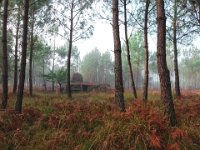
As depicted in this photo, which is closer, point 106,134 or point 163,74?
point 106,134

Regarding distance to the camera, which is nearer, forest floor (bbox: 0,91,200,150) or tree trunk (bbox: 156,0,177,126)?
forest floor (bbox: 0,91,200,150)

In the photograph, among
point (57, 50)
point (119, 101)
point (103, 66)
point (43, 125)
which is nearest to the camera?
point (43, 125)

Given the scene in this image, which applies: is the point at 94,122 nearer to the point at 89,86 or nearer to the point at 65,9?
the point at 65,9

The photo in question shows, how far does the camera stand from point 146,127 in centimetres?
553

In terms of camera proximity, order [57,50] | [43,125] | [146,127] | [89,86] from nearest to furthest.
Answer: [146,127] < [43,125] < [89,86] < [57,50]

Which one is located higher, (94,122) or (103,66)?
(103,66)

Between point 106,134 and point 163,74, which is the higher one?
point 163,74

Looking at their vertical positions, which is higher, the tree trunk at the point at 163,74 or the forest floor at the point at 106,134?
the tree trunk at the point at 163,74

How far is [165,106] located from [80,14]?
19316 mm

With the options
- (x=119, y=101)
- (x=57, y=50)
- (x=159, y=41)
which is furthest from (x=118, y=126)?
(x=57, y=50)

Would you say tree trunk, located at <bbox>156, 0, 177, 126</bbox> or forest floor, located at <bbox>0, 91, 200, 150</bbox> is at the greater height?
tree trunk, located at <bbox>156, 0, 177, 126</bbox>

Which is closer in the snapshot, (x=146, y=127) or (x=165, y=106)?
(x=146, y=127)

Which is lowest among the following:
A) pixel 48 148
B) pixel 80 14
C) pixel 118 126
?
pixel 48 148

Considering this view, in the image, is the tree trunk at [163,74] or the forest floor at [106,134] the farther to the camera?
the tree trunk at [163,74]
